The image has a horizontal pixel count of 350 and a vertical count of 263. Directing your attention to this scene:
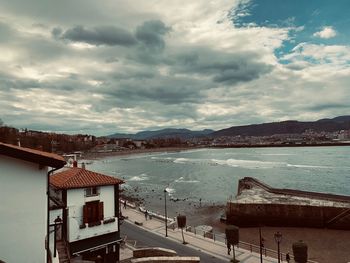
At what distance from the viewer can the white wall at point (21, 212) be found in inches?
349

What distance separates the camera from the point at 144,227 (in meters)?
38.2

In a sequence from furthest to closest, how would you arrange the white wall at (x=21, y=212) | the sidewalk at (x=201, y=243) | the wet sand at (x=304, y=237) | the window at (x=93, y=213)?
1. the wet sand at (x=304, y=237)
2. the sidewalk at (x=201, y=243)
3. the window at (x=93, y=213)
4. the white wall at (x=21, y=212)

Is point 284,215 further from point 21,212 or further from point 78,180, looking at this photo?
point 21,212

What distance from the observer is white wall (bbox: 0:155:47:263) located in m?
8.86

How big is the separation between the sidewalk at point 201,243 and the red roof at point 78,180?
12.0m

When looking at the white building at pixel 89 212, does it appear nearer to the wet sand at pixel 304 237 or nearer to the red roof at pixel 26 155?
the red roof at pixel 26 155

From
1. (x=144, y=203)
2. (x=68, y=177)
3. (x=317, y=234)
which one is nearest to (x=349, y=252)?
(x=317, y=234)

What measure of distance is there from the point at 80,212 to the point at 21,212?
12637 mm

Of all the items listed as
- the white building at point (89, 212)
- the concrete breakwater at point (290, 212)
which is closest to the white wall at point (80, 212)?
the white building at point (89, 212)

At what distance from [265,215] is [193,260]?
105 feet

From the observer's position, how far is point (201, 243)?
31.3m

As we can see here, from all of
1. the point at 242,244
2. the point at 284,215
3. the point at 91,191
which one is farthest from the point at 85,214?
the point at 284,215

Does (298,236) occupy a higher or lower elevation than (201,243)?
lower

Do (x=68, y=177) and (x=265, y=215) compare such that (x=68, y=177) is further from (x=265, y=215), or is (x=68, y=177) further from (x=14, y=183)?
(x=265, y=215)
